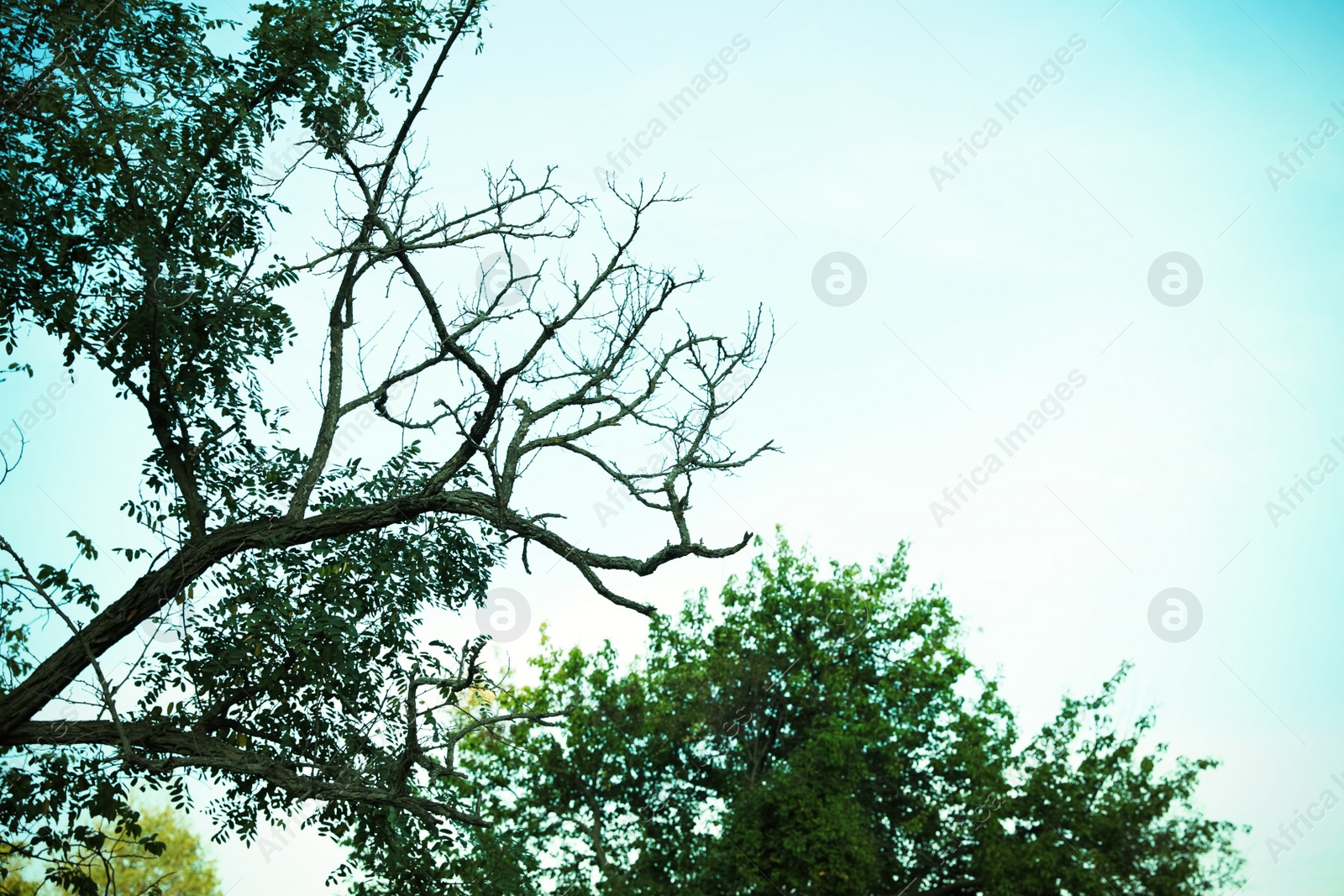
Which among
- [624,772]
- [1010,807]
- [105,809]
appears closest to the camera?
[105,809]

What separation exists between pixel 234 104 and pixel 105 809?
5.76 m

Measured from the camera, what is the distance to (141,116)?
7945 mm

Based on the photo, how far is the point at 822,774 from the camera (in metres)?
22.4

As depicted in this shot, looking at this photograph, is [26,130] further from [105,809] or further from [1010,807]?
[1010,807]

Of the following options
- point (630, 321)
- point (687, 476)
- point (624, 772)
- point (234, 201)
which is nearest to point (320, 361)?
point (234, 201)

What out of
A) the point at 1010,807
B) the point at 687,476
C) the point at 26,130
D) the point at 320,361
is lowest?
the point at 1010,807

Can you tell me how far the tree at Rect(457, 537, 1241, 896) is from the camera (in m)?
21.5

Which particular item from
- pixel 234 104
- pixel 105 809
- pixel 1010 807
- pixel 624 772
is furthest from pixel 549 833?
pixel 234 104

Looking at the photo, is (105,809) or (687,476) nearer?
(105,809)

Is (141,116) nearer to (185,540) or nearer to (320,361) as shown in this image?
(320,361)

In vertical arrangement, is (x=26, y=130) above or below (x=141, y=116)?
above

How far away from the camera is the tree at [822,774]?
21.5m

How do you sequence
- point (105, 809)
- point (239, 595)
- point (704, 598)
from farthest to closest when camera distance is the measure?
point (704, 598) < point (239, 595) < point (105, 809)

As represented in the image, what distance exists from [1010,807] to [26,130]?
22.1 m
